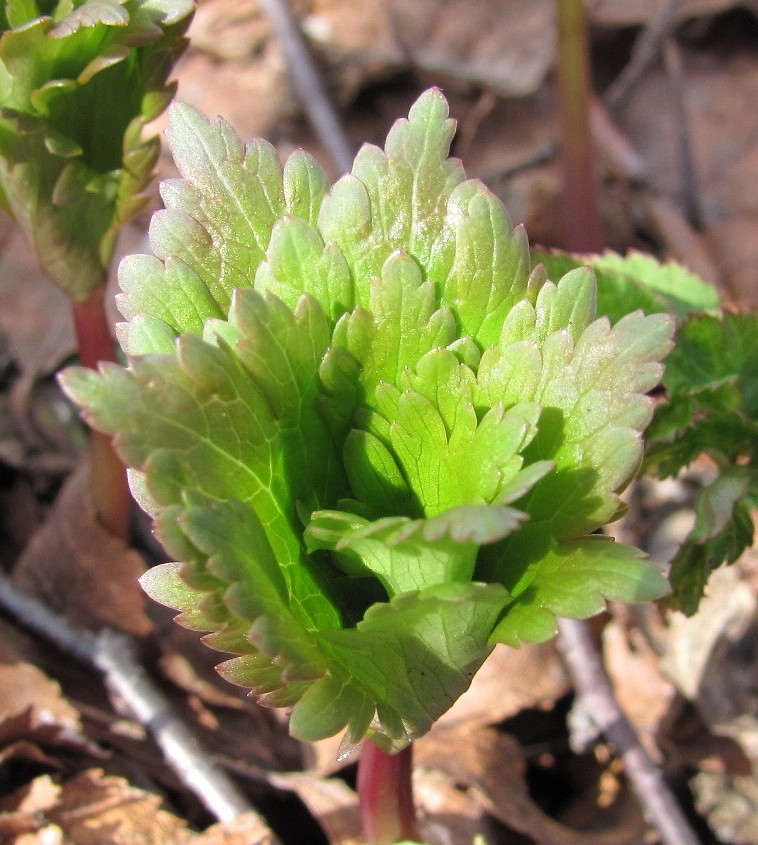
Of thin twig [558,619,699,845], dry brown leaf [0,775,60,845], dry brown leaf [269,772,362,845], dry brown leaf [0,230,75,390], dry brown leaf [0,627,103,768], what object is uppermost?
dry brown leaf [0,230,75,390]

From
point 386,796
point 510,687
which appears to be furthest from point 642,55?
point 386,796

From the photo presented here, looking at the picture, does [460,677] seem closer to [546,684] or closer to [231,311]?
[231,311]

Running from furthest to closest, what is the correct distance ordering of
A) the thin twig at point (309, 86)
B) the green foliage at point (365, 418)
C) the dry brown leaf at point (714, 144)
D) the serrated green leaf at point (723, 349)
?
the dry brown leaf at point (714, 144) < the thin twig at point (309, 86) < the serrated green leaf at point (723, 349) < the green foliage at point (365, 418)

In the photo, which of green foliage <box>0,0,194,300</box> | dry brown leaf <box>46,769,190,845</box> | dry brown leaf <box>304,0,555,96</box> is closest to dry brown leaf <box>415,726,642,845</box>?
dry brown leaf <box>46,769,190,845</box>

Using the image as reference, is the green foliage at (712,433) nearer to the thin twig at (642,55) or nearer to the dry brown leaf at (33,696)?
the dry brown leaf at (33,696)

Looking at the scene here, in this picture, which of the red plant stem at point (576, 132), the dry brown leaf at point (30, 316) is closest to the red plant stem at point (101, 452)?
the dry brown leaf at point (30, 316)

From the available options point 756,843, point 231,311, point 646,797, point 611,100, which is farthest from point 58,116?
point 611,100

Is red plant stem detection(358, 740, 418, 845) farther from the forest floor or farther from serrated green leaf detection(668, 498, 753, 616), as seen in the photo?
serrated green leaf detection(668, 498, 753, 616)
